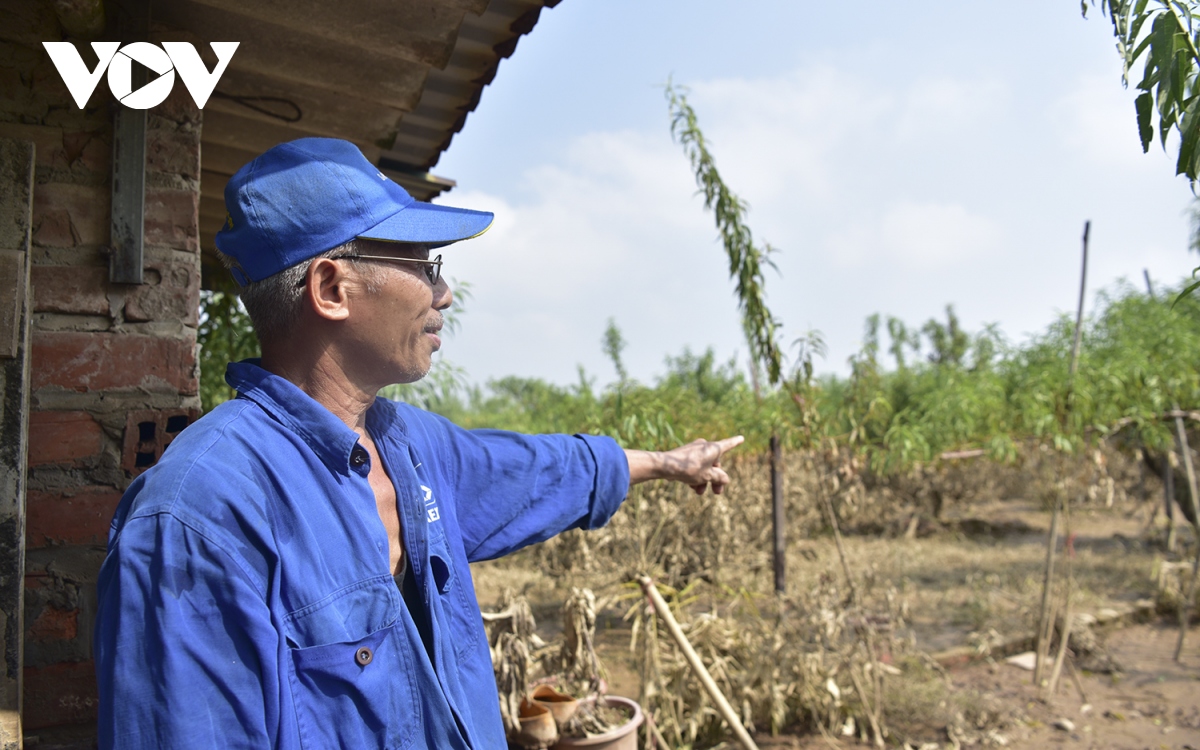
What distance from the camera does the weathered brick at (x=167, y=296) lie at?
76.7 inches

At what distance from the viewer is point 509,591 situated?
10.8 ft

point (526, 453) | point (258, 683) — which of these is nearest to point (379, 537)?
point (258, 683)

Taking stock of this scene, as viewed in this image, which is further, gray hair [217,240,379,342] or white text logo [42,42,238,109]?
white text logo [42,42,238,109]

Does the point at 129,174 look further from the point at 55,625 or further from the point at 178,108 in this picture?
the point at 55,625

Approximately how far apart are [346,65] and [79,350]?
3.62 ft

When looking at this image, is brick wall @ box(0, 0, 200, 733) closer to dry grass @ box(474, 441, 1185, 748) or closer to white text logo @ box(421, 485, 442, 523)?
white text logo @ box(421, 485, 442, 523)

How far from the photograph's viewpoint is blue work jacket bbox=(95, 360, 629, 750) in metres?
1.05

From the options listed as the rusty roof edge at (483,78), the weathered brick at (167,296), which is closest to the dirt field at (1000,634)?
the rusty roof edge at (483,78)

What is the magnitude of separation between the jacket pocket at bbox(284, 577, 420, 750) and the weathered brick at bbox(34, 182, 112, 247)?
1.23 m

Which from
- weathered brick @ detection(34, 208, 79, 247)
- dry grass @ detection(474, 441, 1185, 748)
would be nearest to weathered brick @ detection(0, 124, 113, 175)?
weathered brick @ detection(34, 208, 79, 247)

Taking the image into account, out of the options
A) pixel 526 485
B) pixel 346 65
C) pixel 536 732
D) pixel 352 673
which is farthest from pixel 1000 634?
pixel 352 673

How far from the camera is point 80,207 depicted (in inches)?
75.4

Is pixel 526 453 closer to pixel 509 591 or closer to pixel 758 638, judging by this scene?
pixel 509 591

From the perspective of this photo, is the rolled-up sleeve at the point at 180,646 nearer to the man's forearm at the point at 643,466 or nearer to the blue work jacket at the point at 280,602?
the blue work jacket at the point at 280,602
